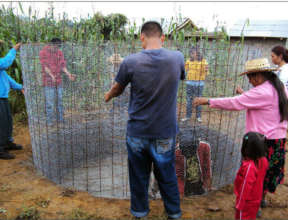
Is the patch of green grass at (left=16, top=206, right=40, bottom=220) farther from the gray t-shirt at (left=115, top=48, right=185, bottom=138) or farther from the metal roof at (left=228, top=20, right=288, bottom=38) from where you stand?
the metal roof at (left=228, top=20, right=288, bottom=38)

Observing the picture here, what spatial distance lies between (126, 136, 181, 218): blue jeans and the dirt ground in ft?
1.46

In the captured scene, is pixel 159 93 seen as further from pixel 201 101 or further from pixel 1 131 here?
pixel 1 131

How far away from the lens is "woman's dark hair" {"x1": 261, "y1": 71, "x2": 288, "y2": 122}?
6.81 ft

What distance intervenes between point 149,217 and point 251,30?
32.5 feet

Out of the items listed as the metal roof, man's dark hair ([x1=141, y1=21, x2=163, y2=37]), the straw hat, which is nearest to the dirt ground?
the straw hat

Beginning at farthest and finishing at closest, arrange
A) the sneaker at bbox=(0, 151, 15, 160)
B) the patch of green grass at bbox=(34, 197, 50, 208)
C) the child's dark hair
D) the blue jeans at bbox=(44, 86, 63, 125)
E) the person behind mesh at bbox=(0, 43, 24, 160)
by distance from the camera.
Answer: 1. the sneaker at bbox=(0, 151, 15, 160)
2. the person behind mesh at bbox=(0, 43, 24, 160)
3. the blue jeans at bbox=(44, 86, 63, 125)
4. the patch of green grass at bbox=(34, 197, 50, 208)
5. the child's dark hair

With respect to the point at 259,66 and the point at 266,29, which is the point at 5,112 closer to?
the point at 259,66

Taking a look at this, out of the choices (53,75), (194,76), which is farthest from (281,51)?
(53,75)

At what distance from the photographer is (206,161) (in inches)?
111

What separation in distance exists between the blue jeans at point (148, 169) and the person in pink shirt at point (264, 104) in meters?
0.57

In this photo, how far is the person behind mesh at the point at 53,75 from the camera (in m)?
2.68

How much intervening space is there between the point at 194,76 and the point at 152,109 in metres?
1.20

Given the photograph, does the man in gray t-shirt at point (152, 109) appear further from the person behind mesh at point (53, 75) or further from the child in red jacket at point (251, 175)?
the person behind mesh at point (53, 75)

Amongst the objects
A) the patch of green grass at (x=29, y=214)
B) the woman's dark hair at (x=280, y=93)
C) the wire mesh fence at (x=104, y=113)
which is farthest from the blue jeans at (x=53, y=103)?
the woman's dark hair at (x=280, y=93)
